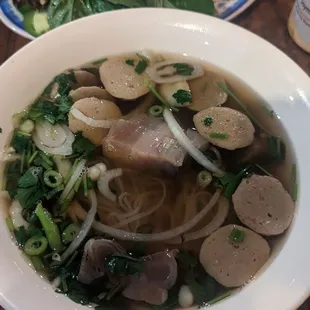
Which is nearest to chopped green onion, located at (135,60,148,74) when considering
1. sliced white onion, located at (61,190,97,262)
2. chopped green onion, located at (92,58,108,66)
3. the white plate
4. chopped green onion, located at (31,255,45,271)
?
chopped green onion, located at (92,58,108,66)

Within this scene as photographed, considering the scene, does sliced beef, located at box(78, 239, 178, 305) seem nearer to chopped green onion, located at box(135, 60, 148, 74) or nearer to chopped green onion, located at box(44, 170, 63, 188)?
chopped green onion, located at box(44, 170, 63, 188)

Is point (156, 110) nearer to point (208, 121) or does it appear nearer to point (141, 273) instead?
point (208, 121)

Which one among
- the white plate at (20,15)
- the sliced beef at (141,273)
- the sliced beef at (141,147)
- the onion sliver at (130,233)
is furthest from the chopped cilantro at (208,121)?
the white plate at (20,15)

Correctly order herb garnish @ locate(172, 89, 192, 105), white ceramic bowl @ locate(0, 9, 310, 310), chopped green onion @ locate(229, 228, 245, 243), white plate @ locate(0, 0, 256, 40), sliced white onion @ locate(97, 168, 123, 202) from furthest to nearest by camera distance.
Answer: white plate @ locate(0, 0, 256, 40) → herb garnish @ locate(172, 89, 192, 105) → sliced white onion @ locate(97, 168, 123, 202) → chopped green onion @ locate(229, 228, 245, 243) → white ceramic bowl @ locate(0, 9, 310, 310)

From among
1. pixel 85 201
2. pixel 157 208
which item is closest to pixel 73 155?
pixel 85 201

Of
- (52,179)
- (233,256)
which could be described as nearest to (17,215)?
(52,179)

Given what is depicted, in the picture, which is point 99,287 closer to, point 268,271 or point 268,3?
point 268,271

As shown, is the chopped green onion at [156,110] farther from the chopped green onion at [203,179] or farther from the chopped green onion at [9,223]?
the chopped green onion at [9,223]
